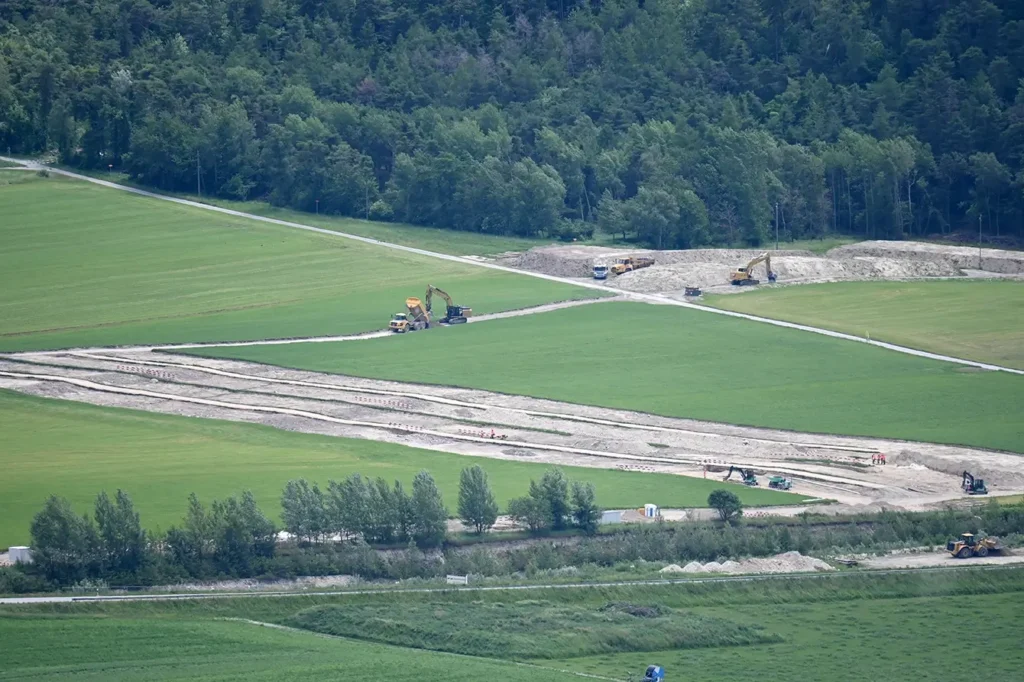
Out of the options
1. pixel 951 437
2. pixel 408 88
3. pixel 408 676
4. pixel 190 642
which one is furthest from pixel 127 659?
pixel 408 88

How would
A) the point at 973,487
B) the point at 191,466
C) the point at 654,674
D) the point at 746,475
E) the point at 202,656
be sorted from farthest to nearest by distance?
the point at 191,466, the point at 746,475, the point at 973,487, the point at 202,656, the point at 654,674

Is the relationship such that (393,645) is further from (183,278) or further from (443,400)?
(183,278)

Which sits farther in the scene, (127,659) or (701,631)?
(701,631)

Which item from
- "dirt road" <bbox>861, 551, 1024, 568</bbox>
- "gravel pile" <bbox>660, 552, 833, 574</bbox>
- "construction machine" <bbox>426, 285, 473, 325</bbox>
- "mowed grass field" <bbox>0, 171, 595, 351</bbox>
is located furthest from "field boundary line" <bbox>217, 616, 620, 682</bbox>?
"construction machine" <bbox>426, 285, 473, 325</bbox>

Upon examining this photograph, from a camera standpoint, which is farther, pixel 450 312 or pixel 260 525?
Result: pixel 450 312

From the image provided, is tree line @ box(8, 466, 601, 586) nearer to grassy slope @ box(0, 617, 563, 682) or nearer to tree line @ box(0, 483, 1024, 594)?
tree line @ box(0, 483, 1024, 594)

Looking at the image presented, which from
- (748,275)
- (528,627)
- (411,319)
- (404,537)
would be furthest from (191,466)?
(748,275)

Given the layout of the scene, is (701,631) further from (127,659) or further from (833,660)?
(127,659)
